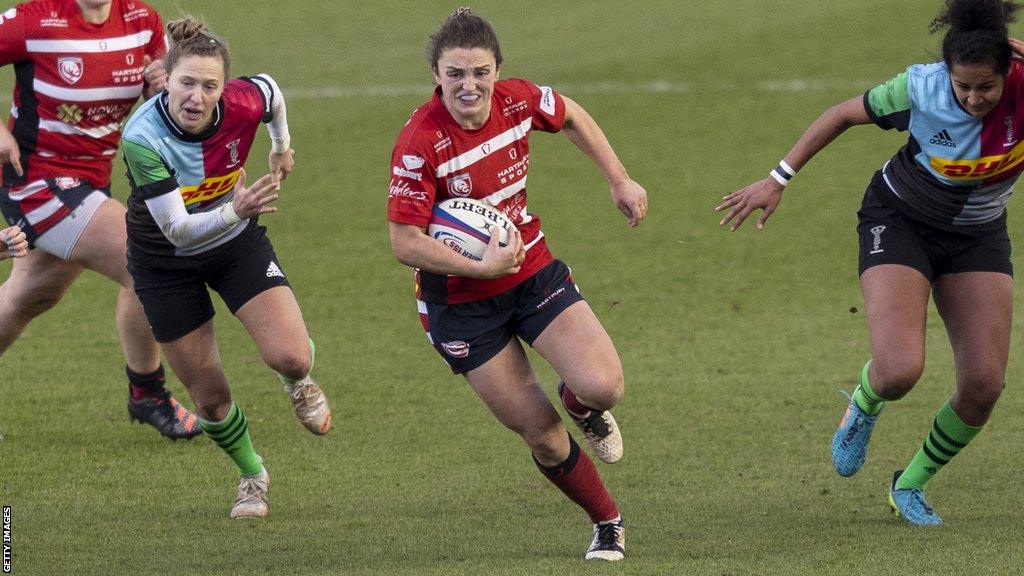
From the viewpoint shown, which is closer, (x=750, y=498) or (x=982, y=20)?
(x=982, y=20)

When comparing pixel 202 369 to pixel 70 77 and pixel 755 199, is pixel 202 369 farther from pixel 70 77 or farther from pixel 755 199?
pixel 755 199

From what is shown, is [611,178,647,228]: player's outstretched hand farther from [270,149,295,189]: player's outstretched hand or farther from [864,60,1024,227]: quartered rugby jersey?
[270,149,295,189]: player's outstretched hand

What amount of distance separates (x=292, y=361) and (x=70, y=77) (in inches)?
86.5

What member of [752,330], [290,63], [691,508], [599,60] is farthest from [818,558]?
[290,63]

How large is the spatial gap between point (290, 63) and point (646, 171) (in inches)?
264

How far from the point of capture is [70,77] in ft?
25.0

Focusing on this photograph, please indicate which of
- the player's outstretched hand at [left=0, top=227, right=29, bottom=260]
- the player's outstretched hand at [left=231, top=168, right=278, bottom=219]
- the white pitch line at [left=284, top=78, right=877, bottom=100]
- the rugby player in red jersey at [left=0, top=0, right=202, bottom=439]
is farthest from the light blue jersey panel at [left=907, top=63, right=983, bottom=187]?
the white pitch line at [left=284, top=78, right=877, bottom=100]

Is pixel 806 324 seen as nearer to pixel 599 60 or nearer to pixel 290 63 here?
pixel 599 60

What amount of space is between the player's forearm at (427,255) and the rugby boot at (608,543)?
3.94 feet

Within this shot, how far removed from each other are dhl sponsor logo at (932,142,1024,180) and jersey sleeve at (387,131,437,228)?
2.12m

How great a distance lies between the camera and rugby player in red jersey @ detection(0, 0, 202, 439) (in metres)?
7.62

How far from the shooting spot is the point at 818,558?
577 cm

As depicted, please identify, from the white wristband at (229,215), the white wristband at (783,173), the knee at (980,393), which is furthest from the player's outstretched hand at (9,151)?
the knee at (980,393)

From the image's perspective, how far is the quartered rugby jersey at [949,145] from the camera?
5.89 m
